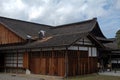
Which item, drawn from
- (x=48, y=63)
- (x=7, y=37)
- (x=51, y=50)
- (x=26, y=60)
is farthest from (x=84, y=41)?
(x=7, y=37)

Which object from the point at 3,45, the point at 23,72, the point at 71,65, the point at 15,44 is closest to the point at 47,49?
the point at 71,65

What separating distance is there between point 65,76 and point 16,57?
30.1 ft

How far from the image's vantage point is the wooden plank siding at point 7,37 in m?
31.7

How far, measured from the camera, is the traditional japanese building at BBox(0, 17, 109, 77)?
23875 millimetres

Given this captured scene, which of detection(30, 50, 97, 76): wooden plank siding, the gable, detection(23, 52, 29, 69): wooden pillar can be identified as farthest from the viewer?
detection(23, 52, 29, 69): wooden pillar

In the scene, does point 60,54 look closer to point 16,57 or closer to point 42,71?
point 42,71

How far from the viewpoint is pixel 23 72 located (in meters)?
28.6

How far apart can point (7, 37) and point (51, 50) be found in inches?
432

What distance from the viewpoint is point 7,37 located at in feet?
110

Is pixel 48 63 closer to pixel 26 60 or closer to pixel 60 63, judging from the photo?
pixel 60 63

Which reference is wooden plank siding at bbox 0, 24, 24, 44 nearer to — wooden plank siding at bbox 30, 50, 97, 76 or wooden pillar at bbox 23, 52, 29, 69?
wooden pillar at bbox 23, 52, 29, 69

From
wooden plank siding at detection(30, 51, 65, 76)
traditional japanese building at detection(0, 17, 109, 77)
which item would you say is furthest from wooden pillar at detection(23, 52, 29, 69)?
wooden plank siding at detection(30, 51, 65, 76)

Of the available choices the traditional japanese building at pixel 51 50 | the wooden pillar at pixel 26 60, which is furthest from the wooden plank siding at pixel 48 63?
the wooden pillar at pixel 26 60

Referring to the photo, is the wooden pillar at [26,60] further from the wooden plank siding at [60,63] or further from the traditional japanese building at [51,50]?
the wooden plank siding at [60,63]
